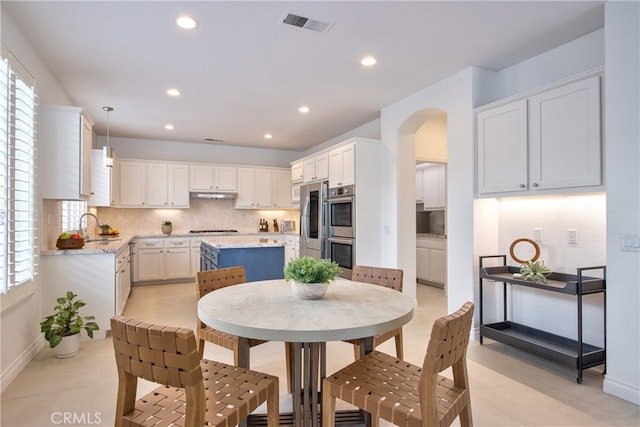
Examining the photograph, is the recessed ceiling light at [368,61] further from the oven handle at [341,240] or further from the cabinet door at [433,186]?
the cabinet door at [433,186]

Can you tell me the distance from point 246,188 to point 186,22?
477cm

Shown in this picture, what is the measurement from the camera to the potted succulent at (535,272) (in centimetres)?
302

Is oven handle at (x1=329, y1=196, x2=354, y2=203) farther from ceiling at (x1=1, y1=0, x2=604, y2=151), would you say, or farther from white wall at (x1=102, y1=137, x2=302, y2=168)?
white wall at (x1=102, y1=137, x2=302, y2=168)

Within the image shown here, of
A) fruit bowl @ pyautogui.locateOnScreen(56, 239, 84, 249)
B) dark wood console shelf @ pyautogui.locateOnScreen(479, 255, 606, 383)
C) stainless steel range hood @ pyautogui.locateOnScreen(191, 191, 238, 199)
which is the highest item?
stainless steel range hood @ pyautogui.locateOnScreen(191, 191, 238, 199)

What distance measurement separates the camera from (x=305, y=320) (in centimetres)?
164

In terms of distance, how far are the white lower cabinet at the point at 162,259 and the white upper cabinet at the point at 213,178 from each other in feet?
3.61

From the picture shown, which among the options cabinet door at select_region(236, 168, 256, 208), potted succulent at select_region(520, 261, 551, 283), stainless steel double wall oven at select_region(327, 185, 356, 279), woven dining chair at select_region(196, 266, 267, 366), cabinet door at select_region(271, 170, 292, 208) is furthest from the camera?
cabinet door at select_region(271, 170, 292, 208)

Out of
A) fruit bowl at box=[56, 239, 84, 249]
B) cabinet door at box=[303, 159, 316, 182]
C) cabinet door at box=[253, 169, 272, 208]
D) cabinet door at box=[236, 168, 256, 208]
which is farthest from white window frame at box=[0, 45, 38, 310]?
cabinet door at box=[253, 169, 272, 208]

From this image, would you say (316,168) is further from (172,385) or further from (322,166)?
(172,385)

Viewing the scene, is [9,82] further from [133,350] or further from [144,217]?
[144,217]

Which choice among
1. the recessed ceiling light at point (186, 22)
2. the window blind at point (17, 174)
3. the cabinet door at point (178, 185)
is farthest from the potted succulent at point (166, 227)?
the recessed ceiling light at point (186, 22)

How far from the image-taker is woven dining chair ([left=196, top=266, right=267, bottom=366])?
7.19 ft

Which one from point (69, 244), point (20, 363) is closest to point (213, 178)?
point (69, 244)

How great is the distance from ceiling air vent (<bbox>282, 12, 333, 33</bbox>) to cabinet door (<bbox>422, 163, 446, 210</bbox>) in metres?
4.17
